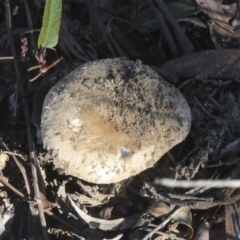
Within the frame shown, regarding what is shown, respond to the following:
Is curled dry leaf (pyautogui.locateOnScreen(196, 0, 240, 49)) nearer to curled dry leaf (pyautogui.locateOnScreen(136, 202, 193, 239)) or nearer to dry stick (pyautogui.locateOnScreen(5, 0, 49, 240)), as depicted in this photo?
curled dry leaf (pyautogui.locateOnScreen(136, 202, 193, 239))

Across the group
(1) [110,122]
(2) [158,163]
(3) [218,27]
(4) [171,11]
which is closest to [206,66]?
(3) [218,27]

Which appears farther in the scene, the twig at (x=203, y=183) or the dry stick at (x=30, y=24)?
the dry stick at (x=30, y=24)

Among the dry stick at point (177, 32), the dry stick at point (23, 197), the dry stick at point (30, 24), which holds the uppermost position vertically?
the dry stick at point (30, 24)

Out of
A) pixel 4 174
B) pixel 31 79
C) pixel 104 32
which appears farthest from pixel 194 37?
pixel 4 174

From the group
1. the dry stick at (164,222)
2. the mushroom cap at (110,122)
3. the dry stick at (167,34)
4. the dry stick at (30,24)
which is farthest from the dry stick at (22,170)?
the dry stick at (167,34)

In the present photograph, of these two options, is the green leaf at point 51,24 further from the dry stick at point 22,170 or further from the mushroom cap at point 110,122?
the dry stick at point 22,170

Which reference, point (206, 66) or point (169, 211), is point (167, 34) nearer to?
point (206, 66)
